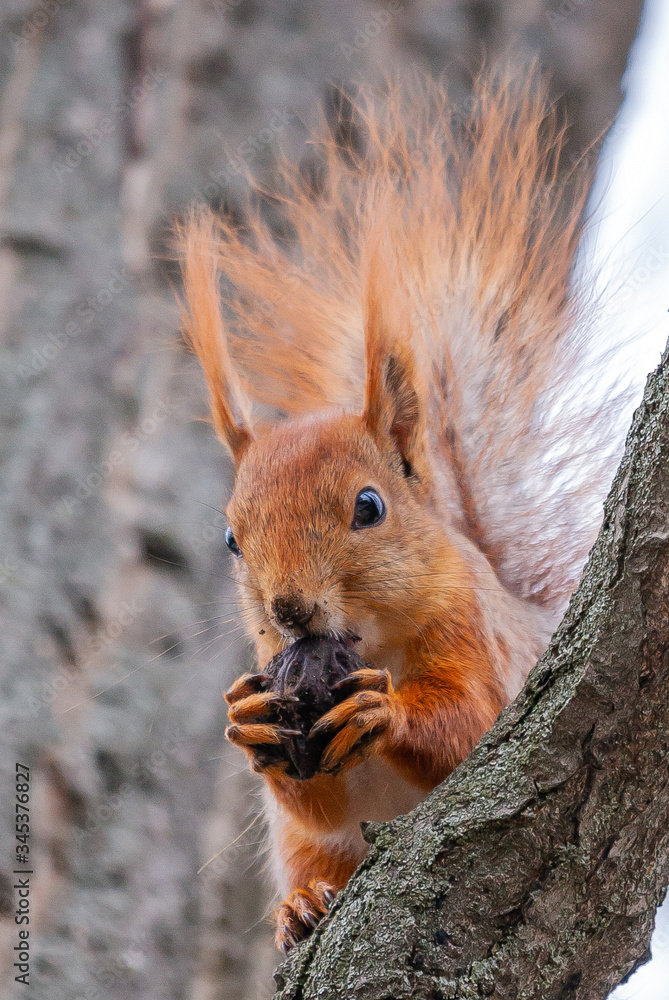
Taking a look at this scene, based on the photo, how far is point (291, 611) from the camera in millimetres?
1308

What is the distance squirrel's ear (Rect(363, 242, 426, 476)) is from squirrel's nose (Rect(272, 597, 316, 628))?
1.37ft

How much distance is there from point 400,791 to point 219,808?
787 mm

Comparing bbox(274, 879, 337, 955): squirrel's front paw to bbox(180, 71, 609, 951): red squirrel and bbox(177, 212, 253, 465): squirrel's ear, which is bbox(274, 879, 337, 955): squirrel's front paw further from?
bbox(177, 212, 253, 465): squirrel's ear

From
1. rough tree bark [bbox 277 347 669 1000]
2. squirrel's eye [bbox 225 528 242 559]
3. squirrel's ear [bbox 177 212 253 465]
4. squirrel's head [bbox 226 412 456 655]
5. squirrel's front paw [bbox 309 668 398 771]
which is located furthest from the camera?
squirrel's ear [bbox 177 212 253 465]

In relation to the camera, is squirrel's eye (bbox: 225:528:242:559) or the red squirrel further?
squirrel's eye (bbox: 225:528:242:559)

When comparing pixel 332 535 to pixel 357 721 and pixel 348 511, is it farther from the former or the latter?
pixel 357 721

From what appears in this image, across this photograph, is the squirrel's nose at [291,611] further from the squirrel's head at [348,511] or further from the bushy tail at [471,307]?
the bushy tail at [471,307]

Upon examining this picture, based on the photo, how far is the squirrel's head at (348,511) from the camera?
4.52ft

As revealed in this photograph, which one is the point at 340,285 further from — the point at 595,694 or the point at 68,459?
the point at 595,694

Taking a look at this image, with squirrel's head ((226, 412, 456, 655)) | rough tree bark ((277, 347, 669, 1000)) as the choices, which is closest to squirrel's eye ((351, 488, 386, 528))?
squirrel's head ((226, 412, 456, 655))

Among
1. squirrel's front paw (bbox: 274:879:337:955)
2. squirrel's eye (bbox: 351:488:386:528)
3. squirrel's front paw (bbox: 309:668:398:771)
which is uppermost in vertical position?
squirrel's eye (bbox: 351:488:386:528)

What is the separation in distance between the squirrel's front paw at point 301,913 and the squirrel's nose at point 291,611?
18.2 inches

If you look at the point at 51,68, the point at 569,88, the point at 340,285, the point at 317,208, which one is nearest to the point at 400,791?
the point at 340,285

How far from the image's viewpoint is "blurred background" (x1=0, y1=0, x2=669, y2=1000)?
197 cm
